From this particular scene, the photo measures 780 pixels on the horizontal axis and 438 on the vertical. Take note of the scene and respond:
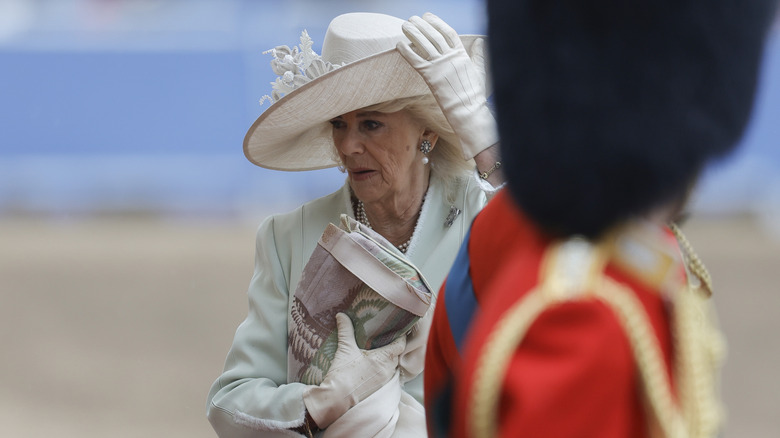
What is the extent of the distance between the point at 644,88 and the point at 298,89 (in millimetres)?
1330

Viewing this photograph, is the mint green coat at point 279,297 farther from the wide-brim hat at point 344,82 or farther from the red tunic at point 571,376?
the red tunic at point 571,376

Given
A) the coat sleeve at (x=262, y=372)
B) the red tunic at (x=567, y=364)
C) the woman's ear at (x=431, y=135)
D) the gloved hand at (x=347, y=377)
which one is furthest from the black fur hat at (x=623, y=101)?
the woman's ear at (x=431, y=135)

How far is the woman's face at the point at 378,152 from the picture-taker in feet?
7.67

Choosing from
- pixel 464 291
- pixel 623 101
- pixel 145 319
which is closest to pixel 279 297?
pixel 464 291

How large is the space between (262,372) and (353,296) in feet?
1.10

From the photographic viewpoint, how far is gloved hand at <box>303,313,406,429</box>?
1942 mm

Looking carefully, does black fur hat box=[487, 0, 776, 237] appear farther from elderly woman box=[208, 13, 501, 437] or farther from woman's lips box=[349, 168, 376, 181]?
woman's lips box=[349, 168, 376, 181]

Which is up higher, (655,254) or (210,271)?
(655,254)

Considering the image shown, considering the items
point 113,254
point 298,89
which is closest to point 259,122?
Result: point 298,89

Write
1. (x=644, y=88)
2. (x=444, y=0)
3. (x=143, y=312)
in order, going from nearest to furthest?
(x=644, y=88) → (x=143, y=312) → (x=444, y=0)

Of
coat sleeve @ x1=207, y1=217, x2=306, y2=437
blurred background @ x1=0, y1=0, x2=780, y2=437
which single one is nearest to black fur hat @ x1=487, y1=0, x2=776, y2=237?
coat sleeve @ x1=207, y1=217, x2=306, y2=437

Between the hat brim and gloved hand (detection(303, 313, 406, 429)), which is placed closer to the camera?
gloved hand (detection(303, 313, 406, 429))

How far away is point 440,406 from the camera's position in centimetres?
113

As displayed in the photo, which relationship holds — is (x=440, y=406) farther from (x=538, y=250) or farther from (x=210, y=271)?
(x=210, y=271)
